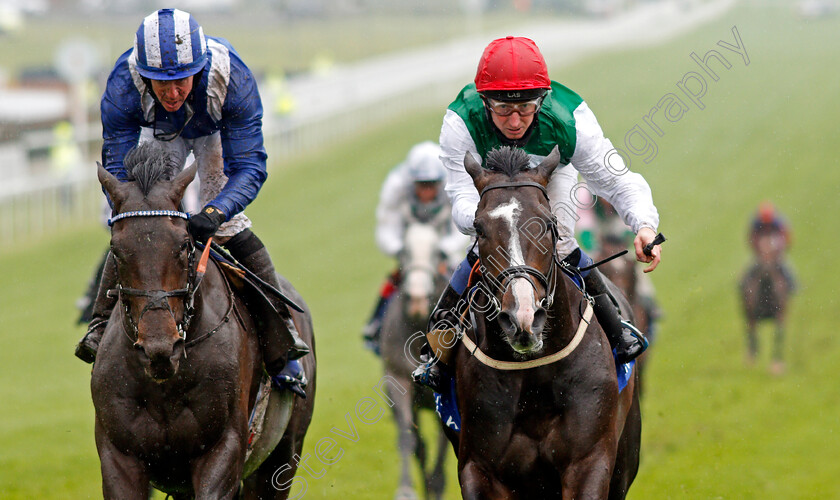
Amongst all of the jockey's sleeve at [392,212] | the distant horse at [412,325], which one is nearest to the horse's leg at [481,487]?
the distant horse at [412,325]

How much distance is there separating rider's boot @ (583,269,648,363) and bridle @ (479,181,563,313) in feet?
1.85

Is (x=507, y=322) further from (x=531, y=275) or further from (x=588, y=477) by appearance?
(x=588, y=477)

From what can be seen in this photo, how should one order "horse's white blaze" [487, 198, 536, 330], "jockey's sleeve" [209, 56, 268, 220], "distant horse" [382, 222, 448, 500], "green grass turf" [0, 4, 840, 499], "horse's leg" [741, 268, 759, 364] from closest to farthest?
"horse's white blaze" [487, 198, 536, 330]
"jockey's sleeve" [209, 56, 268, 220]
"distant horse" [382, 222, 448, 500]
"green grass turf" [0, 4, 840, 499]
"horse's leg" [741, 268, 759, 364]

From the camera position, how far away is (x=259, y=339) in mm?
5426

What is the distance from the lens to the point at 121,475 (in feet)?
15.3

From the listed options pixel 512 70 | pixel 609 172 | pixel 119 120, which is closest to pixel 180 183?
pixel 119 120

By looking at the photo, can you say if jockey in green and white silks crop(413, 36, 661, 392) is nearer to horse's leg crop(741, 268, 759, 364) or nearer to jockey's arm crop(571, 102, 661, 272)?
jockey's arm crop(571, 102, 661, 272)

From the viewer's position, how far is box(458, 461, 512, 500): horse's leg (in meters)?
4.54

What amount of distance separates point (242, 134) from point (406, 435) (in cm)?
357

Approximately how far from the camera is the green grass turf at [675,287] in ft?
32.1

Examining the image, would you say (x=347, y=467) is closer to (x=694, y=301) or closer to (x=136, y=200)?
(x=136, y=200)

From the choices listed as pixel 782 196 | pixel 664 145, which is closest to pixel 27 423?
pixel 782 196

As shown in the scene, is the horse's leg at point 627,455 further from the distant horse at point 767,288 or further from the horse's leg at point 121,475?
the distant horse at point 767,288

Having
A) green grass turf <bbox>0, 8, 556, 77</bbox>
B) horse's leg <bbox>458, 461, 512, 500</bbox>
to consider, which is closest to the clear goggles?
horse's leg <bbox>458, 461, 512, 500</bbox>
